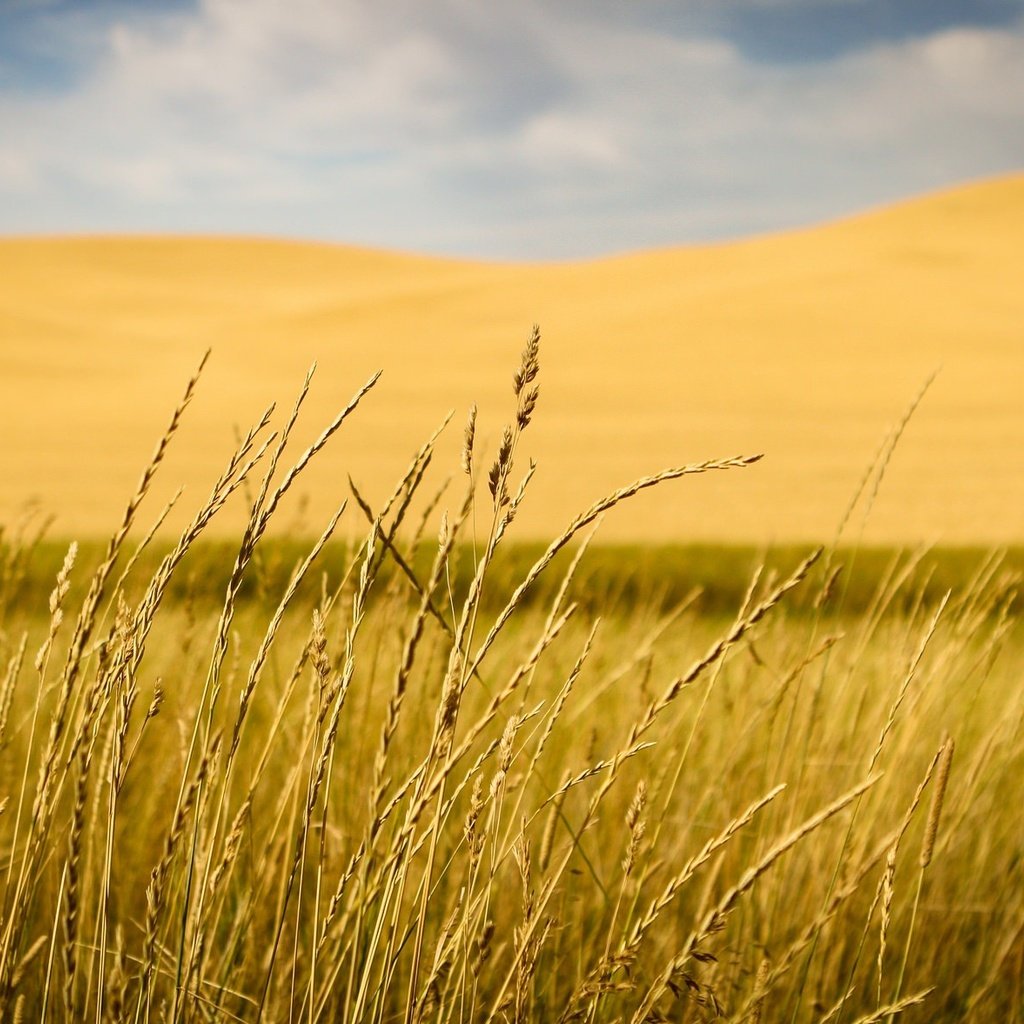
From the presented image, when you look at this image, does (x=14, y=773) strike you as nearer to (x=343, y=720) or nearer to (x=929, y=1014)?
(x=343, y=720)

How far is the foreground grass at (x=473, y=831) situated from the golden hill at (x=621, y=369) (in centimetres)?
65

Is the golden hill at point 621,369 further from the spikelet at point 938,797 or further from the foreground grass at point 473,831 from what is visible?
the spikelet at point 938,797

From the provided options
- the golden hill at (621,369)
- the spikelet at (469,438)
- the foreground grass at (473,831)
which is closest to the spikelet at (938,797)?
the foreground grass at (473,831)

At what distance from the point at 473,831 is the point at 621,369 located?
74.0 ft

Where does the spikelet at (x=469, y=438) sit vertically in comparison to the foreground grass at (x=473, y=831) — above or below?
above

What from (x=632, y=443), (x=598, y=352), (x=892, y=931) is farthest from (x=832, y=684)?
(x=598, y=352)

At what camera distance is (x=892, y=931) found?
1862mm

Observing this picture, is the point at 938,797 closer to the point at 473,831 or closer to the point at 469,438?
the point at 473,831

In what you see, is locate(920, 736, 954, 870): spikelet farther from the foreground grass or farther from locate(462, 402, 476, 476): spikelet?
locate(462, 402, 476, 476): spikelet

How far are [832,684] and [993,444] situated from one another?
12.4 metres

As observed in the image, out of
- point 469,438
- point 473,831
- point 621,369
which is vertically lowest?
point 473,831

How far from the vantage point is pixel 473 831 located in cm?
92

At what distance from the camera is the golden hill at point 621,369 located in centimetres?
1005

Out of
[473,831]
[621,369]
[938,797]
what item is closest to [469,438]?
[473,831]
